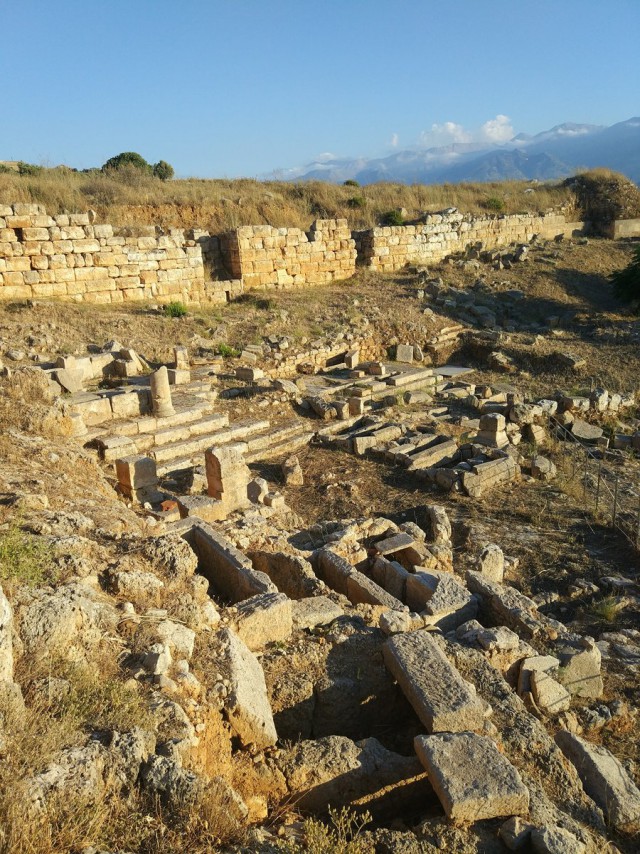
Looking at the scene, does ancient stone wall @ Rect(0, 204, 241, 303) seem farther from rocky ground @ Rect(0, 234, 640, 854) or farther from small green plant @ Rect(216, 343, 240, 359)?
small green plant @ Rect(216, 343, 240, 359)

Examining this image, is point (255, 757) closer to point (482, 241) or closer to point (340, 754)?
point (340, 754)

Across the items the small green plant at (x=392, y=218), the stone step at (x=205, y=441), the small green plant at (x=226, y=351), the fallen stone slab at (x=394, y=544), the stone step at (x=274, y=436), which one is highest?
the small green plant at (x=392, y=218)

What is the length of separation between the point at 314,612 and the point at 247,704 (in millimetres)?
1573

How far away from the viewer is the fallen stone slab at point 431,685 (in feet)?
13.0

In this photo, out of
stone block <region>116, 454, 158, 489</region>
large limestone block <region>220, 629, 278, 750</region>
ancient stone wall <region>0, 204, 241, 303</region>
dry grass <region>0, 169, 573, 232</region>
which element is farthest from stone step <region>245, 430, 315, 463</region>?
dry grass <region>0, 169, 573, 232</region>

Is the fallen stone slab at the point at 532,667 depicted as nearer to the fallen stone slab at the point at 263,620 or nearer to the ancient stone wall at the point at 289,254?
the fallen stone slab at the point at 263,620

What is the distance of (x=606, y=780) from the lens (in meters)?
4.12

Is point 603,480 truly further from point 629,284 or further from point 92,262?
point 92,262

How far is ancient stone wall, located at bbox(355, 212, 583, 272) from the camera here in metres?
21.7

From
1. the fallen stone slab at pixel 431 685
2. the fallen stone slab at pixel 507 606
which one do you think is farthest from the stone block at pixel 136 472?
the fallen stone slab at pixel 431 685

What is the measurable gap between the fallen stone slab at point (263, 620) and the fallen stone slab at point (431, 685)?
0.82m

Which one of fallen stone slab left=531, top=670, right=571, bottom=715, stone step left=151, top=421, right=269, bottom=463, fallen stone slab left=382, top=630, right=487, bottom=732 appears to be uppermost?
fallen stone slab left=382, top=630, right=487, bottom=732

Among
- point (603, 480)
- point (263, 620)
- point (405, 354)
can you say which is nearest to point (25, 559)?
point (263, 620)

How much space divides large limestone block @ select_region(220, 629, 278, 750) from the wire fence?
5.78 m
